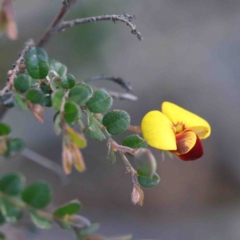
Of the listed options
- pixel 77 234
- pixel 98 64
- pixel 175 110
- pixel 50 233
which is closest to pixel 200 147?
pixel 175 110

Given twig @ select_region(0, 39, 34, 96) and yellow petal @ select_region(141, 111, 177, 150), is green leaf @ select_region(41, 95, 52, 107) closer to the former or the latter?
twig @ select_region(0, 39, 34, 96)

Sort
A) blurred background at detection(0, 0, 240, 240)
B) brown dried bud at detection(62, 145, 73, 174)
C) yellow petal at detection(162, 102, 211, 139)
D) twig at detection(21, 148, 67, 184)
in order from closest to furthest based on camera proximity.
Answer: brown dried bud at detection(62, 145, 73, 174) < yellow petal at detection(162, 102, 211, 139) < twig at detection(21, 148, 67, 184) < blurred background at detection(0, 0, 240, 240)

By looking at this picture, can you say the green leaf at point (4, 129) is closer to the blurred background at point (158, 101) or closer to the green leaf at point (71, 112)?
the green leaf at point (71, 112)

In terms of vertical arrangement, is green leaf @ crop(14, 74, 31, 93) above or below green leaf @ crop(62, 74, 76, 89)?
below

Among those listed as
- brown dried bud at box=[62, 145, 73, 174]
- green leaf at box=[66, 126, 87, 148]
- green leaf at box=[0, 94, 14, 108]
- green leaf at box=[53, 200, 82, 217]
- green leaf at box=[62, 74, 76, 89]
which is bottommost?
green leaf at box=[53, 200, 82, 217]

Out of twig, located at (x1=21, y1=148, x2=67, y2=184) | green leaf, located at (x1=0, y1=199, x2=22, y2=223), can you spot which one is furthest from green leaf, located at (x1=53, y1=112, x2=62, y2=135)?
twig, located at (x1=21, y1=148, x2=67, y2=184)

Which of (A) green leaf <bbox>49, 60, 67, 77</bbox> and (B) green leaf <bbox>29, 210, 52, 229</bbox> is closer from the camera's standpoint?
(B) green leaf <bbox>29, 210, 52, 229</bbox>

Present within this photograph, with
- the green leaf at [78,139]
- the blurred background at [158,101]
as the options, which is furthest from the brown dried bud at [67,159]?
the blurred background at [158,101]
